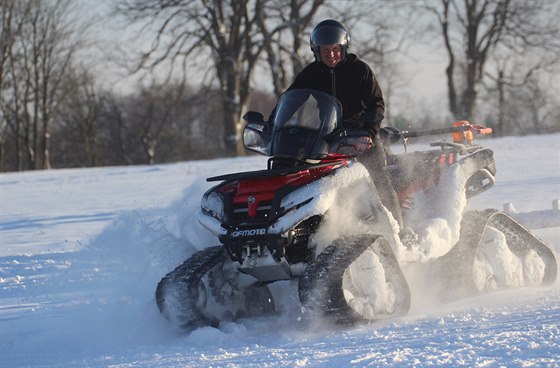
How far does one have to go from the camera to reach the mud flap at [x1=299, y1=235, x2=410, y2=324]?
5.73 metres

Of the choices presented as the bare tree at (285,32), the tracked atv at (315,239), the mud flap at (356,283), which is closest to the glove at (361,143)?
the tracked atv at (315,239)

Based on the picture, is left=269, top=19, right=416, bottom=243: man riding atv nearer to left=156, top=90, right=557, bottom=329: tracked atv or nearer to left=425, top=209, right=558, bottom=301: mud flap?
left=156, top=90, right=557, bottom=329: tracked atv

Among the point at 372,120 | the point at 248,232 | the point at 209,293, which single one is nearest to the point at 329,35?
the point at 372,120

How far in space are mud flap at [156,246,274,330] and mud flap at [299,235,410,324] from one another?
0.96 metres

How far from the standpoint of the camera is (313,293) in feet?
18.8

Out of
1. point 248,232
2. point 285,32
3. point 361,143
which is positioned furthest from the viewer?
point 285,32

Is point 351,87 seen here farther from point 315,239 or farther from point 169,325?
point 169,325

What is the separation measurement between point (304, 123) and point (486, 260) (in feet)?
7.36

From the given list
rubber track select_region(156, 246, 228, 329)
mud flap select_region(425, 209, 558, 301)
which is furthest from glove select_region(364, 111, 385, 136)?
rubber track select_region(156, 246, 228, 329)

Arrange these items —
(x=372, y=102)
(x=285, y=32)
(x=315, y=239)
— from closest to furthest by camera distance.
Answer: (x=315, y=239) < (x=372, y=102) < (x=285, y=32)

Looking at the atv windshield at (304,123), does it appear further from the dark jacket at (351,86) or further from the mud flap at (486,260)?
the mud flap at (486,260)

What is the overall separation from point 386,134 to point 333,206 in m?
1.60

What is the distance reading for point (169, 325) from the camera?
21.1 ft

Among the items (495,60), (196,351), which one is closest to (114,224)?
(196,351)
